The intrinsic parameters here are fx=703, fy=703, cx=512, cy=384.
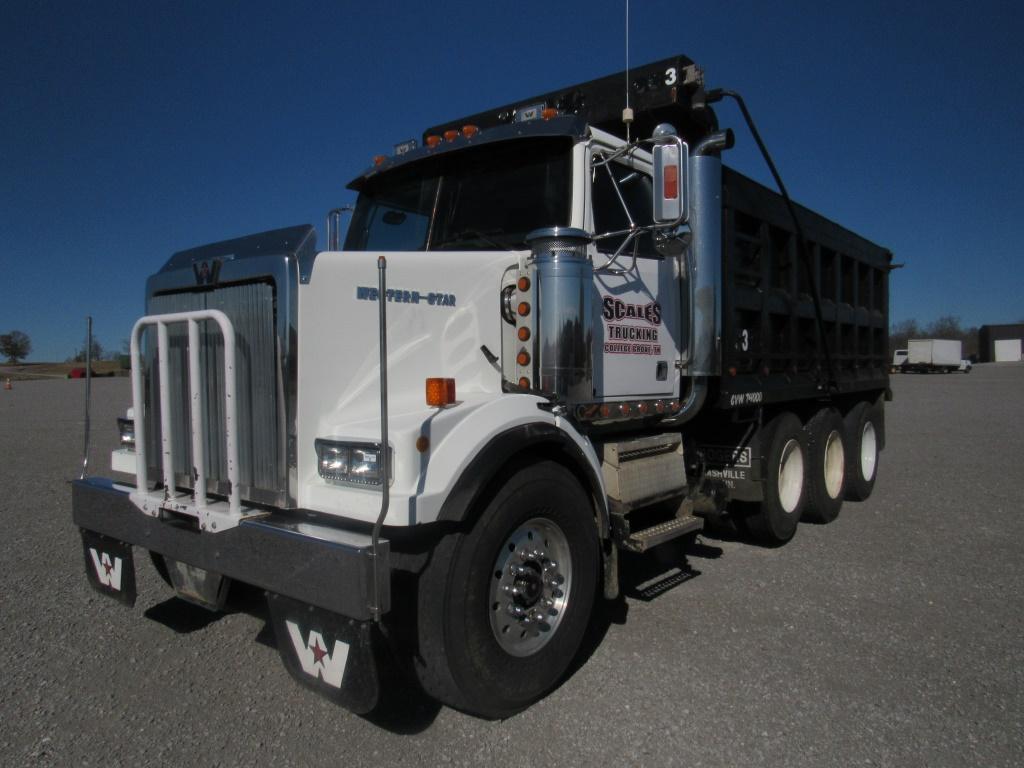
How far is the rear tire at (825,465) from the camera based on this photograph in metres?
6.63

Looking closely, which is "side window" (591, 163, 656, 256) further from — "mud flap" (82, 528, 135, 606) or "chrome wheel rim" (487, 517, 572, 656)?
"mud flap" (82, 528, 135, 606)

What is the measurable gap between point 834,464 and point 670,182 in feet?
15.9

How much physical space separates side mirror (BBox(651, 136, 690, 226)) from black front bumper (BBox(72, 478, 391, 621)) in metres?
2.13

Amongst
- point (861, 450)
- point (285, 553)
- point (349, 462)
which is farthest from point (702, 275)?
point (861, 450)

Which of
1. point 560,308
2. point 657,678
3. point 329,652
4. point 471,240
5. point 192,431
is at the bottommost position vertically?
point 657,678

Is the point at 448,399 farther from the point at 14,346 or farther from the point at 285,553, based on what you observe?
the point at 14,346

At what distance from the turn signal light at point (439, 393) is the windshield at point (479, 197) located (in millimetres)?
1135

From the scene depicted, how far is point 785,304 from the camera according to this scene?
5871 millimetres

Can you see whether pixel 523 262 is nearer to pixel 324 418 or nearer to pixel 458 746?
pixel 324 418

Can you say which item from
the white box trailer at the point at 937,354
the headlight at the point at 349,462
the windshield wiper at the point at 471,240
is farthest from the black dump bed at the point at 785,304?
the white box trailer at the point at 937,354

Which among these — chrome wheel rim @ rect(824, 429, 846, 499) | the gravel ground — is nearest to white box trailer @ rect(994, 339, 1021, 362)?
chrome wheel rim @ rect(824, 429, 846, 499)

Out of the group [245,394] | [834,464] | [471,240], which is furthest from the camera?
[834,464]

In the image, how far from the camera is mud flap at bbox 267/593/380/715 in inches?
98.9

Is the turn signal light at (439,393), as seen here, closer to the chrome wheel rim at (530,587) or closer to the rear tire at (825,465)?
the chrome wheel rim at (530,587)
